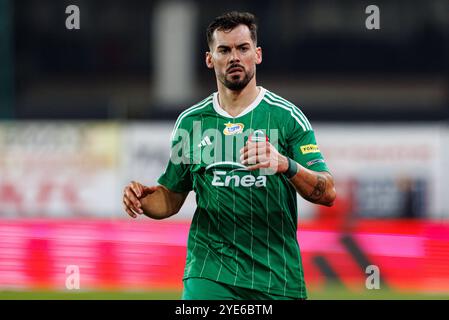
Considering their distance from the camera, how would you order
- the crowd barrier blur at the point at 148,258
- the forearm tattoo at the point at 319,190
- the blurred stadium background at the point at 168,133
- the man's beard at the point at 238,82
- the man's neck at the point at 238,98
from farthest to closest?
the blurred stadium background at the point at 168,133 → the crowd barrier blur at the point at 148,258 → the man's neck at the point at 238,98 → the man's beard at the point at 238,82 → the forearm tattoo at the point at 319,190

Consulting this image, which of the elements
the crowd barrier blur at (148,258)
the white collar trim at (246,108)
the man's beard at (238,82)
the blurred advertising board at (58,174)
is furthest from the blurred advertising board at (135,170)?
the man's beard at (238,82)

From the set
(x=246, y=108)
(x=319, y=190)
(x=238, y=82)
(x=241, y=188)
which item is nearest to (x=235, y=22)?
(x=238, y=82)

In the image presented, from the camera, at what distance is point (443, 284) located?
10.3 metres

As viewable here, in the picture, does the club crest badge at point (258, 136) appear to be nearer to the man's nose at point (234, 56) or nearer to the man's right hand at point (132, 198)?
the man's nose at point (234, 56)

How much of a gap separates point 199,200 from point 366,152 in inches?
373

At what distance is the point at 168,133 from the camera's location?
15.3m

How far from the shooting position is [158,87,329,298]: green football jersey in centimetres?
566

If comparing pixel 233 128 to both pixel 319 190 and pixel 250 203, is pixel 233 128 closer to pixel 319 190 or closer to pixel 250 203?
pixel 250 203

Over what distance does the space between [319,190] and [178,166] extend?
35.6 inches

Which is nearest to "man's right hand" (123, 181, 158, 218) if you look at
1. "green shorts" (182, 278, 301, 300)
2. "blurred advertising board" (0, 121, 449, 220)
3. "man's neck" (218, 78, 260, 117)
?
"green shorts" (182, 278, 301, 300)

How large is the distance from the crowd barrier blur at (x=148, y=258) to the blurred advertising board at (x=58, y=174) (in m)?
3.71

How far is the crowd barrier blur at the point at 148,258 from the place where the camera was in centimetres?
1048
